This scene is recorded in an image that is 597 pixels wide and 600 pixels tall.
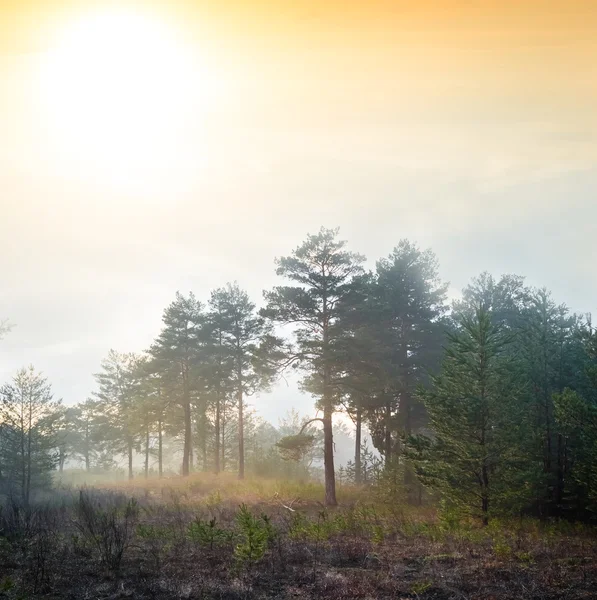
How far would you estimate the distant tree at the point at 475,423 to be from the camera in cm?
1473

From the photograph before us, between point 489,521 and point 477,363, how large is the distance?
16.9 ft

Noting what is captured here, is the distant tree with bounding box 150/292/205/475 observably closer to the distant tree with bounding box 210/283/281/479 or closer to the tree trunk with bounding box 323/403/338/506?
the distant tree with bounding box 210/283/281/479

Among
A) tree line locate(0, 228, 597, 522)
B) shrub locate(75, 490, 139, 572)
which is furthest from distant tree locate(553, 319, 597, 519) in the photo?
shrub locate(75, 490, 139, 572)

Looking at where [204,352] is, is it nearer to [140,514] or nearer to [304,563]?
[140,514]

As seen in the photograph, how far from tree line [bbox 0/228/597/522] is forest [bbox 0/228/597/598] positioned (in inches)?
3.9

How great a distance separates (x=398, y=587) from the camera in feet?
26.7

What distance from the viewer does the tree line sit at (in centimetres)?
1495

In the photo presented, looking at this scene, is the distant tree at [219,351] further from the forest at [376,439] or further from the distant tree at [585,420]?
the distant tree at [585,420]

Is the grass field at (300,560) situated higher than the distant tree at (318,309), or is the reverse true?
Answer: the distant tree at (318,309)

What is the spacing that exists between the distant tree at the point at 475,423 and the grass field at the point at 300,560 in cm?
110

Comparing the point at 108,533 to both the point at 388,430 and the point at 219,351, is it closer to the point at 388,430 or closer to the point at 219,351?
the point at 388,430

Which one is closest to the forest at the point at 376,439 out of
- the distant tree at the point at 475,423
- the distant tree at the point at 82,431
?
the distant tree at the point at 475,423

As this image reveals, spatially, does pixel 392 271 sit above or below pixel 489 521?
above

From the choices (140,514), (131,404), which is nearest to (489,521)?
(140,514)
